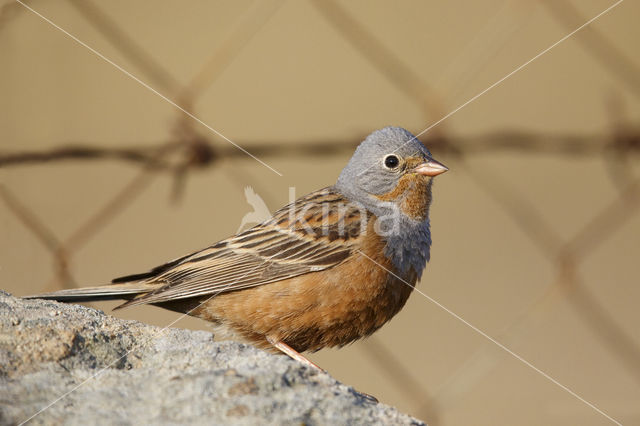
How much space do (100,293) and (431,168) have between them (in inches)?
72.4

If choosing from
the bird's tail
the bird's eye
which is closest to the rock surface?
the bird's tail

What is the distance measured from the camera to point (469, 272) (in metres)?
7.47

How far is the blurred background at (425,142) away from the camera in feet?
13.9

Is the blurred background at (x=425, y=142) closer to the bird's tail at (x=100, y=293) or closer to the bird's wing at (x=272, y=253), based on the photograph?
the bird's tail at (x=100, y=293)

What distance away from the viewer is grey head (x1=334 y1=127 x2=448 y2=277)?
4.42 metres

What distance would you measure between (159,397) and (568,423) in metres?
3.85

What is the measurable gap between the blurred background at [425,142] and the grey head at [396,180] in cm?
17

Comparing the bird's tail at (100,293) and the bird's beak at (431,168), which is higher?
the bird's beak at (431,168)

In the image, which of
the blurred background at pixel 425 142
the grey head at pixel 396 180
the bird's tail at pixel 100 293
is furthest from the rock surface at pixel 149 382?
the grey head at pixel 396 180

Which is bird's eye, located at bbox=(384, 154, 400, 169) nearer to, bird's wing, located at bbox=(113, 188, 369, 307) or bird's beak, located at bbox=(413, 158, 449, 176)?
bird's beak, located at bbox=(413, 158, 449, 176)

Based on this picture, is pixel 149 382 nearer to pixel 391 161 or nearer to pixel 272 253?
pixel 272 253

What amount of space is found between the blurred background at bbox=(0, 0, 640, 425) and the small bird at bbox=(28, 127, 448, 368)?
305 millimetres

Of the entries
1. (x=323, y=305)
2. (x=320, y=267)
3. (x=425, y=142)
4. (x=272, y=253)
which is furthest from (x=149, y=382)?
(x=425, y=142)

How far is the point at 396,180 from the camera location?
4543 mm
